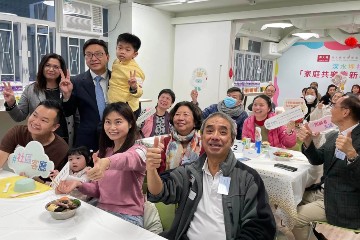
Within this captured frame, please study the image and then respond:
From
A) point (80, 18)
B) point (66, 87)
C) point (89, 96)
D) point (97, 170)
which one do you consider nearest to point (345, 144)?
point (97, 170)

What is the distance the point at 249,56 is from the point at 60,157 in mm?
7766

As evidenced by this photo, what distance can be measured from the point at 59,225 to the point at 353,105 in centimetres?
204

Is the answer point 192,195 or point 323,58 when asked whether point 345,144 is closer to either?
point 192,195

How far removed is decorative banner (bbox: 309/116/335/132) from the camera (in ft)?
7.33

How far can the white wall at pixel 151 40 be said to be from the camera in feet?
17.0

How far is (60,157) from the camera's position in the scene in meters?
1.98

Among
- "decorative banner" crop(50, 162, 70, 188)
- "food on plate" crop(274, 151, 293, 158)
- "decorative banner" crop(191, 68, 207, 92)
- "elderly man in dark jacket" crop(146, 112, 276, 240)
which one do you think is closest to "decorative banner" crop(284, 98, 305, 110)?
"food on plate" crop(274, 151, 293, 158)

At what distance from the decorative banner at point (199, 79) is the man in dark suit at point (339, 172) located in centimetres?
355

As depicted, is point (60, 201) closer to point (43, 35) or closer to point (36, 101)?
point (36, 101)

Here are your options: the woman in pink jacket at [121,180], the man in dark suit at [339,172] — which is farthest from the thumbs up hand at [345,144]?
the woman in pink jacket at [121,180]

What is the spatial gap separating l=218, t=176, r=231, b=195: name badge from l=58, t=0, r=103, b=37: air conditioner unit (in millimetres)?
4027

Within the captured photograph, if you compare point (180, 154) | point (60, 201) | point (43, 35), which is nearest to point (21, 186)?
point (60, 201)

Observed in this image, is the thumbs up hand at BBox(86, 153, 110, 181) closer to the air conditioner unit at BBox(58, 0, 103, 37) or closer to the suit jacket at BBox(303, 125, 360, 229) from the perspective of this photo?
the suit jacket at BBox(303, 125, 360, 229)

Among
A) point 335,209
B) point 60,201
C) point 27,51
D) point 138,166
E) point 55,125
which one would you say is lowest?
point 335,209
